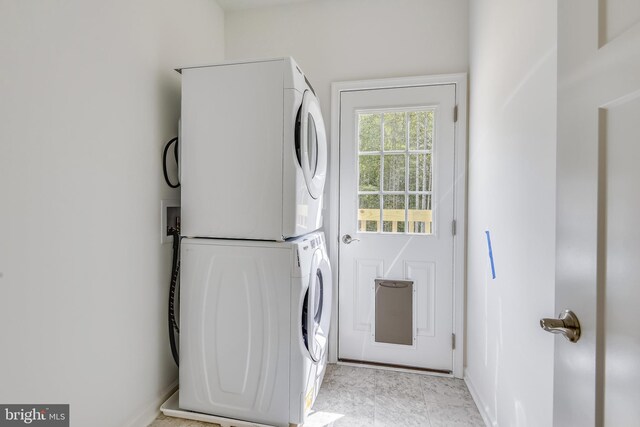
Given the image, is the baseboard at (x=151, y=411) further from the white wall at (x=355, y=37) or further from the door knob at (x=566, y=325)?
the white wall at (x=355, y=37)

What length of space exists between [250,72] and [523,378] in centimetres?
186

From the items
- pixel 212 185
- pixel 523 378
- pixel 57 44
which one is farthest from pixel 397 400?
pixel 57 44

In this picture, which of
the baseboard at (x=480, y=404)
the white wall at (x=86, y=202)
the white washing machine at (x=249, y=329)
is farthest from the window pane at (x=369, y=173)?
the baseboard at (x=480, y=404)

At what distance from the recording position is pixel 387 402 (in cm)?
185

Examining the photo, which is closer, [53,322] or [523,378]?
[53,322]

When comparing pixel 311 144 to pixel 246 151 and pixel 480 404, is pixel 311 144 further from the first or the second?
pixel 480 404

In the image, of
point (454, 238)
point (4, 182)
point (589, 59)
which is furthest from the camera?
point (454, 238)

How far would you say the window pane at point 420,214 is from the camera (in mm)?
2215

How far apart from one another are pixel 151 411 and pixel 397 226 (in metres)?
1.87

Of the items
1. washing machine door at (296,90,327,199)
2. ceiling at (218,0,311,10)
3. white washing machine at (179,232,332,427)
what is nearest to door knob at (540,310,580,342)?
white washing machine at (179,232,332,427)

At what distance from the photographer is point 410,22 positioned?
2205 millimetres

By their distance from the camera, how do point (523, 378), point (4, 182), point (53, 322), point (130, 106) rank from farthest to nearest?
point (130, 106) < point (523, 378) < point (53, 322) < point (4, 182)

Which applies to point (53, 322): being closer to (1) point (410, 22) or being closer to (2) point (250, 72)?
(2) point (250, 72)

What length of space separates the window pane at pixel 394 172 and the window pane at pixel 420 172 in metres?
0.06
